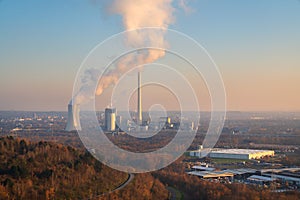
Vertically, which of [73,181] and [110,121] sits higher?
[110,121]

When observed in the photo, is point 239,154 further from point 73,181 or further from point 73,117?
point 73,181

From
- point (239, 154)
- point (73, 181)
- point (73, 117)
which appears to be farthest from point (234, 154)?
point (73, 181)

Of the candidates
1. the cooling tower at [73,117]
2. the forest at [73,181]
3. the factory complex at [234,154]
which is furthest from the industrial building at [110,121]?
the forest at [73,181]

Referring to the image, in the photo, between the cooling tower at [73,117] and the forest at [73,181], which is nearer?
the forest at [73,181]

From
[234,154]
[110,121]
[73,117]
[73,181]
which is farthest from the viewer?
[110,121]

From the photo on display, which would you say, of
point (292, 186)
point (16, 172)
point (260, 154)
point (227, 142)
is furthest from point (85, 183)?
point (227, 142)

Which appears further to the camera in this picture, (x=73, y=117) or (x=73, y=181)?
(x=73, y=117)

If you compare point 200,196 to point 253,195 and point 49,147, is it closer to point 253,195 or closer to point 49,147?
point 253,195

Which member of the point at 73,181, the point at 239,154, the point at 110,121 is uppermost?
the point at 110,121

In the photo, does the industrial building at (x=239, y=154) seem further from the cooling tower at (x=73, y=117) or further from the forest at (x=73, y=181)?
the forest at (x=73, y=181)

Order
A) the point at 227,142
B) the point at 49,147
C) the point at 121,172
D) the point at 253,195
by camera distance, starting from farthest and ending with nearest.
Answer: the point at 227,142 < the point at 49,147 < the point at 121,172 < the point at 253,195

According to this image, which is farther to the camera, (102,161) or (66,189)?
(102,161)
